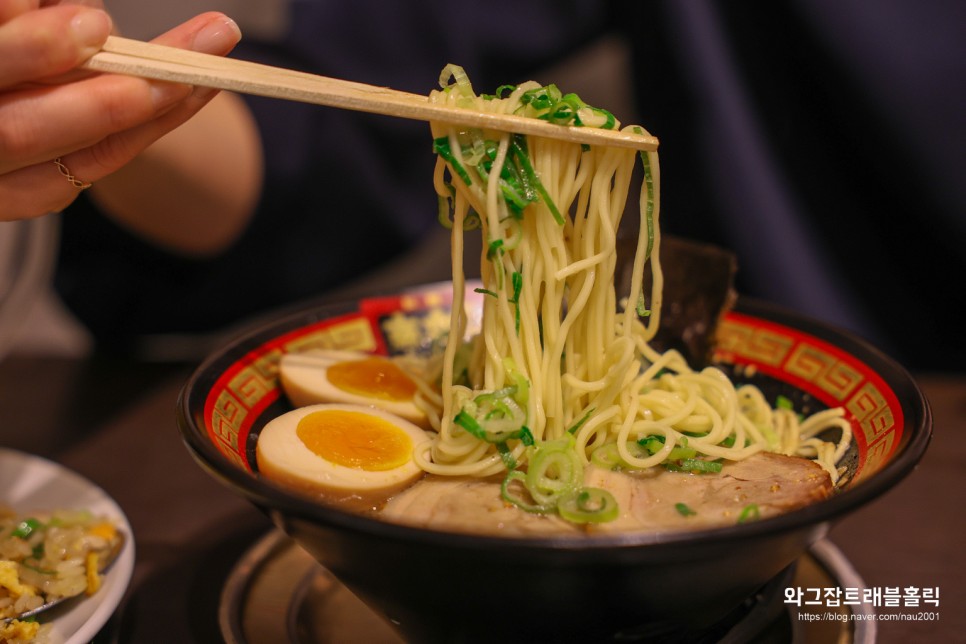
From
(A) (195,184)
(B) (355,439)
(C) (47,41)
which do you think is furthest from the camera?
(A) (195,184)

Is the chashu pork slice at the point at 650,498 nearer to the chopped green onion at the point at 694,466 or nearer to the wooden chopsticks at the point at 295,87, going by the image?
the chopped green onion at the point at 694,466

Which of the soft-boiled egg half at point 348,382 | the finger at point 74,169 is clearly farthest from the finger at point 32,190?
the soft-boiled egg half at point 348,382

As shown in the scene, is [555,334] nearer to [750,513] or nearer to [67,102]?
[750,513]

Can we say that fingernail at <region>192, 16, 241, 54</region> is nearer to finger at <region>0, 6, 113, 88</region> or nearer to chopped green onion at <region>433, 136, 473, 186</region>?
finger at <region>0, 6, 113, 88</region>

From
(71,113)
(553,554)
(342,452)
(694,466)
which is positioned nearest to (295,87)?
(71,113)

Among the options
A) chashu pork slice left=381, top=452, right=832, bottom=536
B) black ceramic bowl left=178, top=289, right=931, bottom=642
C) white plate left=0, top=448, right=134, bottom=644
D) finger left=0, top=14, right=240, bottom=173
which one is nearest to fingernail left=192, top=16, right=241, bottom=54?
finger left=0, top=14, right=240, bottom=173

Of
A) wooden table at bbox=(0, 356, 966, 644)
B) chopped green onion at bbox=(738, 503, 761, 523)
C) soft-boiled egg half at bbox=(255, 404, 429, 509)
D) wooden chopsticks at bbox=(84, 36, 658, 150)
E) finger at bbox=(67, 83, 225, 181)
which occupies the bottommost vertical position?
wooden table at bbox=(0, 356, 966, 644)

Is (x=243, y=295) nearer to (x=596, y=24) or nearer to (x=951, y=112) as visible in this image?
(x=596, y=24)
